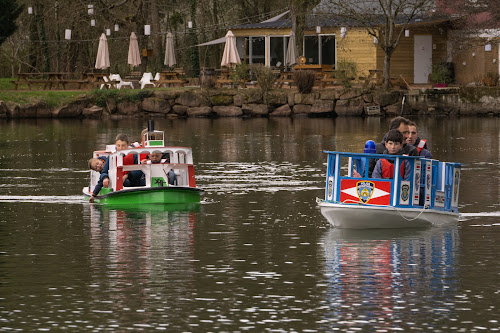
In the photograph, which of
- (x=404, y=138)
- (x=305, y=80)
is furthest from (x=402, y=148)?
(x=305, y=80)

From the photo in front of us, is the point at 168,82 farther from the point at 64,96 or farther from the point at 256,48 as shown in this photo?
the point at 256,48

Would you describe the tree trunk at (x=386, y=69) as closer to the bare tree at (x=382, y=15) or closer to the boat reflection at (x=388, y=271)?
the bare tree at (x=382, y=15)

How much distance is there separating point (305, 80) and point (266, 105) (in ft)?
8.65

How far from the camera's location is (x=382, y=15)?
204 ft

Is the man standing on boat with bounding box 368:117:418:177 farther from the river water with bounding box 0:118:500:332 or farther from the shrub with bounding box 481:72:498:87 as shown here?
the shrub with bounding box 481:72:498:87

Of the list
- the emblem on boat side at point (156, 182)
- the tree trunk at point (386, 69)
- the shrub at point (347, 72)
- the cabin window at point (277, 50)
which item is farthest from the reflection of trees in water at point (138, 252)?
the cabin window at point (277, 50)

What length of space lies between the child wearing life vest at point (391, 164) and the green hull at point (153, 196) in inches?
203

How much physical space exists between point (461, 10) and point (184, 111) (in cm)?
1591

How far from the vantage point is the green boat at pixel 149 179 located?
2208 cm

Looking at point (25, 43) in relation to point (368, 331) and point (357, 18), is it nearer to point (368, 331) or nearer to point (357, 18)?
point (357, 18)

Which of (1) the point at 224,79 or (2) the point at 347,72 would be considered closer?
(2) the point at 347,72

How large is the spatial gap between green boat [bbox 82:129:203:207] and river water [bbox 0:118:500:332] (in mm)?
Result: 402

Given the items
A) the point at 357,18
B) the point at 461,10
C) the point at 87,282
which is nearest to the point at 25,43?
the point at 357,18

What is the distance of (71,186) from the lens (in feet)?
85.1
